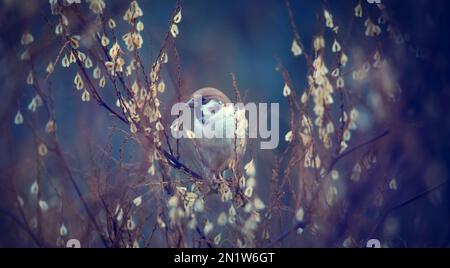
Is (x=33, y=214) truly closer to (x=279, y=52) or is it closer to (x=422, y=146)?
(x=422, y=146)

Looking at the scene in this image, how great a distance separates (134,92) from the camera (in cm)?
209

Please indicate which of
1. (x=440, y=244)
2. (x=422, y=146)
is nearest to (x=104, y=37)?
(x=422, y=146)

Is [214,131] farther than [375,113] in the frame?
Yes

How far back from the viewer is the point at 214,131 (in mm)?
2645

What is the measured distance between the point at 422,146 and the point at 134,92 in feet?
4.22

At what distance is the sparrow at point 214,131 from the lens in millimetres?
2539

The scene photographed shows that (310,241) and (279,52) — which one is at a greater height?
(279,52)

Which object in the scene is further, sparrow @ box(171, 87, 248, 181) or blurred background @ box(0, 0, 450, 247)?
sparrow @ box(171, 87, 248, 181)

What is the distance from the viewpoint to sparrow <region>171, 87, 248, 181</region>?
2.54m

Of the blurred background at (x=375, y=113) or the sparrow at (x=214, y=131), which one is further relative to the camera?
the sparrow at (x=214, y=131)

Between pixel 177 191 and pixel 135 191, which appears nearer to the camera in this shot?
pixel 177 191

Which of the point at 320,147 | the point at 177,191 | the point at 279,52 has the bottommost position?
the point at 177,191

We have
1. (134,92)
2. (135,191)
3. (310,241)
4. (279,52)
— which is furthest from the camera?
(279,52)

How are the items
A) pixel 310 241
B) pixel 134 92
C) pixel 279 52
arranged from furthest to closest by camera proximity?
pixel 279 52 < pixel 310 241 < pixel 134 92
